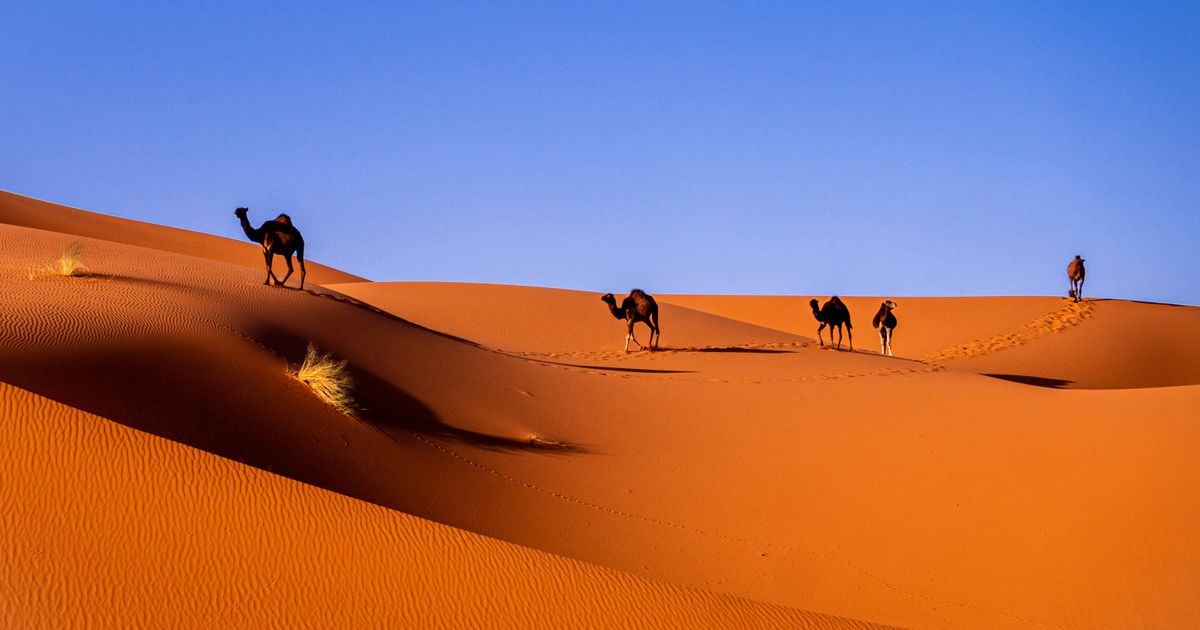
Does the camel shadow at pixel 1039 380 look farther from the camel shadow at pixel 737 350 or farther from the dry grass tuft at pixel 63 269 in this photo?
the dry grass tuft at pixel 63 269

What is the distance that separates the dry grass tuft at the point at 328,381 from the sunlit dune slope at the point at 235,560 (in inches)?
151

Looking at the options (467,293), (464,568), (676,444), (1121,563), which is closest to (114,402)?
(464,568)

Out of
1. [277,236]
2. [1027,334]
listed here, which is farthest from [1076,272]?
[277,236]

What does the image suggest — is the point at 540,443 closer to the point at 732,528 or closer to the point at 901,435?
the point at 732,528

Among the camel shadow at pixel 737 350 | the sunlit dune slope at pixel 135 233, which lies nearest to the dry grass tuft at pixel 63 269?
the camel shadow at pixel 737 350

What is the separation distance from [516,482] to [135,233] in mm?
48681

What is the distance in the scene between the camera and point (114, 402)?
9758mm

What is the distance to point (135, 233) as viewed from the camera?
55500 mm

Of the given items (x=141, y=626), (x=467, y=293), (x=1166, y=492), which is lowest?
(x=141, y=626)

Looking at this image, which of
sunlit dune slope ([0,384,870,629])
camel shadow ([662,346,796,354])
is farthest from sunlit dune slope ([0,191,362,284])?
sunlit dune slope ([0,384,870,629])

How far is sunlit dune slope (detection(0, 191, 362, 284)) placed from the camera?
4953 centimetres

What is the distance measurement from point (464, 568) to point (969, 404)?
11157 millimetres

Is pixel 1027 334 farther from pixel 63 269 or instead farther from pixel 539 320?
pixel 63 269

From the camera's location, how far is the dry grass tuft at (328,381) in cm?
1237
